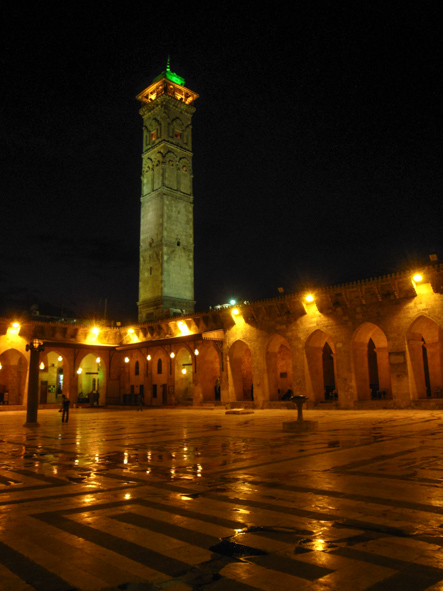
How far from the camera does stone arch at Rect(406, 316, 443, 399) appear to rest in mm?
22641

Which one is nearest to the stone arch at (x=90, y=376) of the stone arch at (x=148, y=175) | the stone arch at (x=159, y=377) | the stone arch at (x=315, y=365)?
the stone arch at (x=159, y=377)

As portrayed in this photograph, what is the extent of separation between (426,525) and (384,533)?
0.47 meters

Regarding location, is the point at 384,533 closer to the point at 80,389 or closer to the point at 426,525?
the point at 426,525

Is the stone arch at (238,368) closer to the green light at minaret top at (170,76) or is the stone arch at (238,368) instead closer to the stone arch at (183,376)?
the stone arch at (183,376)

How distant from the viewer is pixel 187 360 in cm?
3434

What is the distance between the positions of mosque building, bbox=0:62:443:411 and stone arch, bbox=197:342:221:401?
8 centimetres

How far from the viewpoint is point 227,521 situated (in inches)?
171

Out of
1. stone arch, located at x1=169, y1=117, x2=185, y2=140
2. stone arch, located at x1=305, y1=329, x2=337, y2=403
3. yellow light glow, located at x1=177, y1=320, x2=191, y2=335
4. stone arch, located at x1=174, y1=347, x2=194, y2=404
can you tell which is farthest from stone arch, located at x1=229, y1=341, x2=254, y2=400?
stone arch, located at x1=169, y1=117, x2=185, y2=140

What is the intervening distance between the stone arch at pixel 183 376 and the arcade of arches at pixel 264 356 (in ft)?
0.26

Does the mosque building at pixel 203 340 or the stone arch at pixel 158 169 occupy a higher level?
the stone arch at pixel 158 169

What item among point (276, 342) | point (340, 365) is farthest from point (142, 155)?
point (340, 365)

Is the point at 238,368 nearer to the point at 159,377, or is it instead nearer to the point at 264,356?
the point at 264,356

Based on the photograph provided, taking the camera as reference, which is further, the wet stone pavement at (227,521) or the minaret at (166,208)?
the minaret at (166,208)

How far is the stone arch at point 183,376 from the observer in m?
33.2
